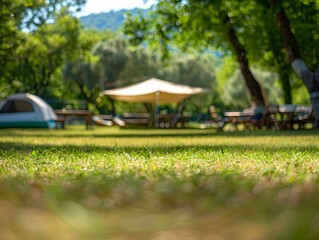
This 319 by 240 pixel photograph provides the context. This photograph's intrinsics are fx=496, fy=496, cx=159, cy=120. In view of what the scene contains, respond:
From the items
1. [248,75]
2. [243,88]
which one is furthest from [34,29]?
[243,88]

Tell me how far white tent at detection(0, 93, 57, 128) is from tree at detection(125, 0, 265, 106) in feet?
22.2

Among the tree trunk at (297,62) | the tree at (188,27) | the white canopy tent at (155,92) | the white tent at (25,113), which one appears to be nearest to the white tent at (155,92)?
the white canopy tent at (155,92)

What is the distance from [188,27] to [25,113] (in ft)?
30.2

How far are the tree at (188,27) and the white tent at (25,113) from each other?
677cm

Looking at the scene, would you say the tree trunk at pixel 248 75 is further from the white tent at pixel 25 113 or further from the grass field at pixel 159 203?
the grass field at pixel 159 203

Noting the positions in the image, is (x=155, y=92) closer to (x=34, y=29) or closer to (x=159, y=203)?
(x=34, y=29)

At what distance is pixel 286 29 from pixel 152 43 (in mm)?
5745

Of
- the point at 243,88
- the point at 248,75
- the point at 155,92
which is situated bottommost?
the point at 243,88

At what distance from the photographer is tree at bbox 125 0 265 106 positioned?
18312 millimetres

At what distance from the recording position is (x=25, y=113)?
76.9 ft

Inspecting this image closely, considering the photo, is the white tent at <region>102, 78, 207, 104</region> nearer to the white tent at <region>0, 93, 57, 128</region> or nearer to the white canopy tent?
the white canopy tent

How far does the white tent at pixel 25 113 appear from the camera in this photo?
23047 mm

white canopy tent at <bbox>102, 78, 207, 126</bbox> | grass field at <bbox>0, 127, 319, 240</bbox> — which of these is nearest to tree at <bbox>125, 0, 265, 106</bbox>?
white canopy tent at <bbox>102, 78, 207, 126</bbox>

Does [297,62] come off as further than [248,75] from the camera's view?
No
